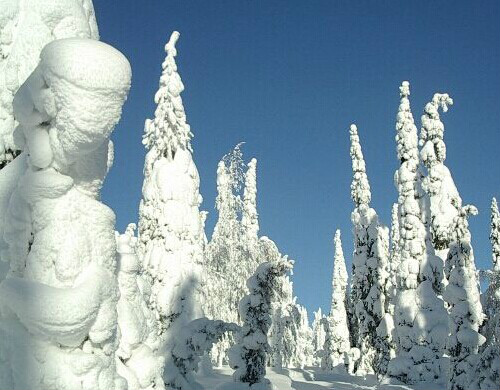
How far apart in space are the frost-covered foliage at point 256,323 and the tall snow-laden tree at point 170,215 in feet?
5.16

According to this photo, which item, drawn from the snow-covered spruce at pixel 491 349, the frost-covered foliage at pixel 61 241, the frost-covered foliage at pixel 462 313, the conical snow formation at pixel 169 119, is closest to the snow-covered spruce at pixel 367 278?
the frost-covered foliage at pixel 462 313

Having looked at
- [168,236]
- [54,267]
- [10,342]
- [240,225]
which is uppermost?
[240,225]

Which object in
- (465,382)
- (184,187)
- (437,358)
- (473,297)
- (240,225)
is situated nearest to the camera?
(465,382)

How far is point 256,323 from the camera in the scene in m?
16.2

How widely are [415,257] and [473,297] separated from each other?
17.5 ft

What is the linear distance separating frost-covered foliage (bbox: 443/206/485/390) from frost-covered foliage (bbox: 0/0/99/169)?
1359 cm

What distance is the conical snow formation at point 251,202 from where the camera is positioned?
41.8 m

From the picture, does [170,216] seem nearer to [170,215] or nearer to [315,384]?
[170,215]

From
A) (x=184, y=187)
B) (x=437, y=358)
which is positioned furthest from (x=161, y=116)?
(x=437, y=358)

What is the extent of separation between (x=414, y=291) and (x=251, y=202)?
22.7 m

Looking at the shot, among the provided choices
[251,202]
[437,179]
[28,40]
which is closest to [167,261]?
[437,179]

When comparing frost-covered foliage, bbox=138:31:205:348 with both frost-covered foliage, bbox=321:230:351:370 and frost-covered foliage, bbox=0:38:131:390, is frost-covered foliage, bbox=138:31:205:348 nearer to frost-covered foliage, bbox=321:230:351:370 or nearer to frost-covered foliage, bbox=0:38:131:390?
frost-covered foliage, bbox=0:38:131:390

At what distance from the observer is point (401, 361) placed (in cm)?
2017

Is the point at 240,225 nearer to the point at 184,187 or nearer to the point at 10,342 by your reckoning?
the point at 184,187
